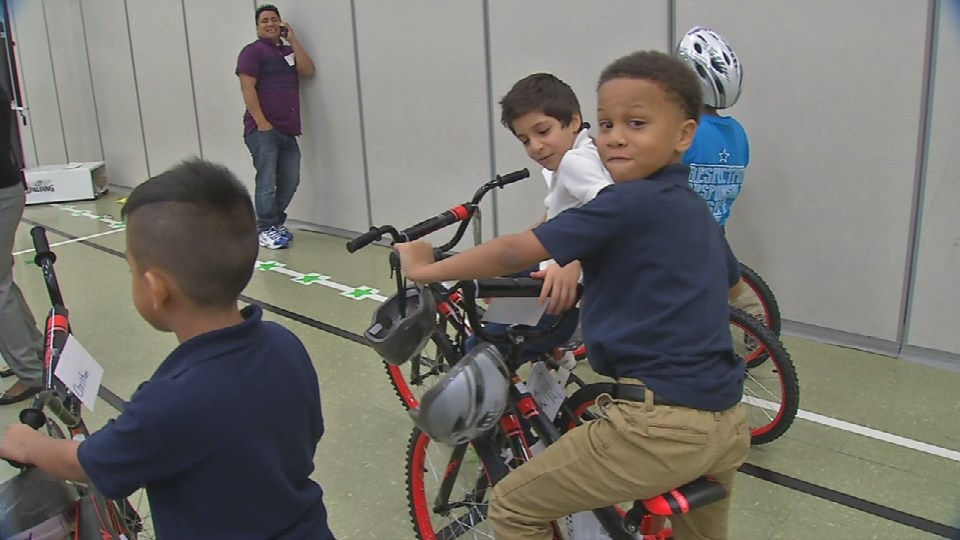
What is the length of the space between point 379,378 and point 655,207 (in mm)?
2148

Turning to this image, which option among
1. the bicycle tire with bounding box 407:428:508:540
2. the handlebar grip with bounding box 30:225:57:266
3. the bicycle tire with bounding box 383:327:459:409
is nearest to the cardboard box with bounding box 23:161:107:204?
the bicycle tire with bounding box 383:327:459:409

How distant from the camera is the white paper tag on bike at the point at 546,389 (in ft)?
6.12

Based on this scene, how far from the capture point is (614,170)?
1401 mm

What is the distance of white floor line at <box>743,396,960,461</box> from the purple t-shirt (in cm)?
388

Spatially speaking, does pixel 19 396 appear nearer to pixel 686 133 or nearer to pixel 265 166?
pixel 265 166

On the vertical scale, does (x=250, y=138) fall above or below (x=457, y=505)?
above

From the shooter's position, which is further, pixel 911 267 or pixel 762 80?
pixel 762 80

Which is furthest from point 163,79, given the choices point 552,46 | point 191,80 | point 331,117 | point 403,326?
point 403,326

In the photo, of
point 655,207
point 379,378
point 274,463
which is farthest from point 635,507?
point 379,378

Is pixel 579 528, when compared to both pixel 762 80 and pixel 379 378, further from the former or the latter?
pixel 762 80

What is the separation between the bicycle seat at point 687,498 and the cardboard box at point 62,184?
7.99 metres

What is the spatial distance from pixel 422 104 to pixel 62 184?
16.5ft

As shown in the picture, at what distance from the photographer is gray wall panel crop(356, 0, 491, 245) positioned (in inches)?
180

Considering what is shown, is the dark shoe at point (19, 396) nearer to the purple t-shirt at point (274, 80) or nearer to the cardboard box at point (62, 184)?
the purple t-shirt at point (274, 80)
